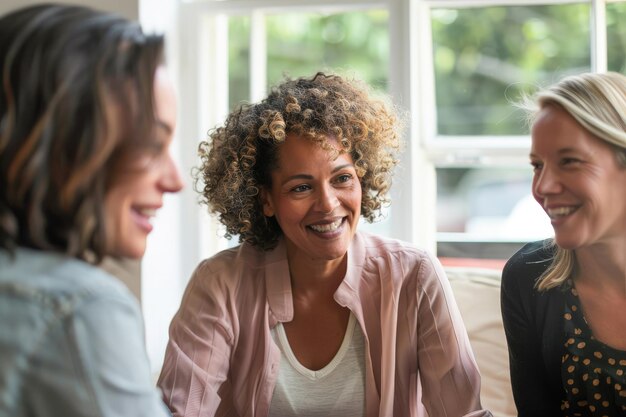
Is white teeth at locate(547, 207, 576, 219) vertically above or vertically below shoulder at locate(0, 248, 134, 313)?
above

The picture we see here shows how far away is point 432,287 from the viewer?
194 centimetres

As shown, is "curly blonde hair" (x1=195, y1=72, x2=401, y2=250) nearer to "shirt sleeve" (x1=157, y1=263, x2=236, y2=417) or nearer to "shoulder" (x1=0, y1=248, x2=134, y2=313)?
"shirt sleeve" (x1=157, y1=263, x2=236, y2=417)

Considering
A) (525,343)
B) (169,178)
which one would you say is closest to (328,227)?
(525,343)

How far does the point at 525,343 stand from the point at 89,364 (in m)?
1.18

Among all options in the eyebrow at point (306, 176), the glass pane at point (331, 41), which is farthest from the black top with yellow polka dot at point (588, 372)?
the glass pane at point (331, 41)

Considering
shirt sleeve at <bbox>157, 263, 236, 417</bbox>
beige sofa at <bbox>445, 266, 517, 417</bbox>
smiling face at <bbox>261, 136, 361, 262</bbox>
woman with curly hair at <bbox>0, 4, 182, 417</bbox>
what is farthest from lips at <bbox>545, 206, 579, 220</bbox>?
woman with curly hair at <bbox>0, 4, 182, 417</bbox>

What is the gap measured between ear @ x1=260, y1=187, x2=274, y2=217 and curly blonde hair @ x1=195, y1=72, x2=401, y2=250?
0.01 metres

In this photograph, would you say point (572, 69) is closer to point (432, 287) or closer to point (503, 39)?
point (503, 39)

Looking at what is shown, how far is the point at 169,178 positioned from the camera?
3.72ft

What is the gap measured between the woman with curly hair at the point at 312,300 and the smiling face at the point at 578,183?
1.29ft

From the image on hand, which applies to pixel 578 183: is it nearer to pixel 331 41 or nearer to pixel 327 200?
pixel 327 200

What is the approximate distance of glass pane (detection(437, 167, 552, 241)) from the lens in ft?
8.86

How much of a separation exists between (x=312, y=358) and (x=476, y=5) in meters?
1.32

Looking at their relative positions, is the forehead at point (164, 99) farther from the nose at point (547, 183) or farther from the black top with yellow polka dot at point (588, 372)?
the black top with yellow polka dot at point (588, 372)
